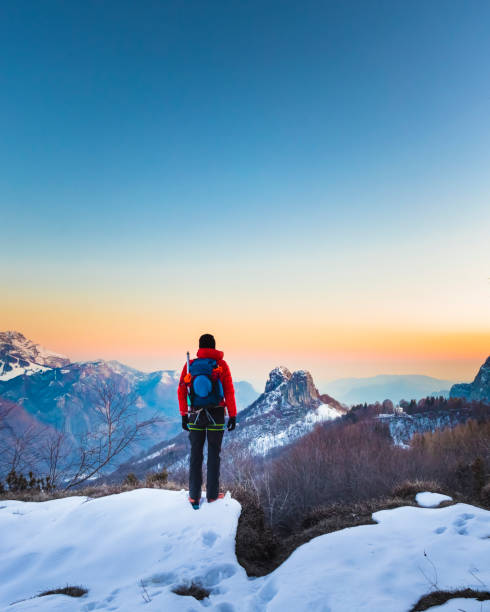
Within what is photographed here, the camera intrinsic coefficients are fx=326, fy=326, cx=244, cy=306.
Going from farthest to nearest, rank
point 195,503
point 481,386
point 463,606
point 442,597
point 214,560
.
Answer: point 481,386 < point 195,503 < point 214,560 < point 442,597 < point 463,606

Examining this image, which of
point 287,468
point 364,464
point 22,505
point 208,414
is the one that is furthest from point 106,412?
point 364,464

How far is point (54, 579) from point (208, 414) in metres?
3.52

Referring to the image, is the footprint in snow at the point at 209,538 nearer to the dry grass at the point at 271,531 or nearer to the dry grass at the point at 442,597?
the dry grass at the point at 271,531

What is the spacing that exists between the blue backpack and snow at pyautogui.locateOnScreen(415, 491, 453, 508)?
6.06m

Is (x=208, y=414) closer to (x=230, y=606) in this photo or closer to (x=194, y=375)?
(x=194, y=375)

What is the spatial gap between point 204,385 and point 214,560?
302 centimetres

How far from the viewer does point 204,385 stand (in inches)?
275

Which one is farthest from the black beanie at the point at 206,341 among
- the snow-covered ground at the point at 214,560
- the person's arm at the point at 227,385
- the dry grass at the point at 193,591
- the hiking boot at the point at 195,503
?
the dry grass at the point at 193,591

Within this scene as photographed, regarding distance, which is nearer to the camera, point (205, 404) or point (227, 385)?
point (205, 404)

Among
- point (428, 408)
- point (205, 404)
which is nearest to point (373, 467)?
point (205, 404)

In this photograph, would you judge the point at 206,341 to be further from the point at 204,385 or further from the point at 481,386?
the point at 481,386

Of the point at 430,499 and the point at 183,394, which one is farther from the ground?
the point at 183,394

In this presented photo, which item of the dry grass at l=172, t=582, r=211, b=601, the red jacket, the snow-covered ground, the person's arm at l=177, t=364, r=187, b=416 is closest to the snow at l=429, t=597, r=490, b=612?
the snow-covered ground

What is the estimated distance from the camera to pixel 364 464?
61.2 metres
